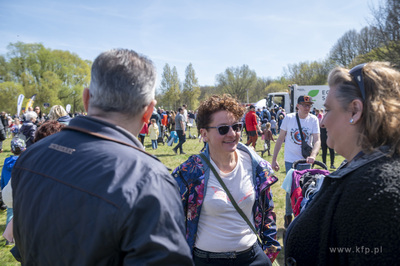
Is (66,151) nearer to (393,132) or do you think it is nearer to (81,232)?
(81,232)

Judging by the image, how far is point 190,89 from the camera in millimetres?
55406

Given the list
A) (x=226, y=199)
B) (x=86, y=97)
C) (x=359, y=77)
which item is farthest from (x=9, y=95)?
(x=359, y=77)

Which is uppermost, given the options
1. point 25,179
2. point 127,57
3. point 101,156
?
point 127,57

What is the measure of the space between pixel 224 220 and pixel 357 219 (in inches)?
49.4

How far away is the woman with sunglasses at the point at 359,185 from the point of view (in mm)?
1042

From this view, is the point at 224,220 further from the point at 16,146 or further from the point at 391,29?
the point at 391,29

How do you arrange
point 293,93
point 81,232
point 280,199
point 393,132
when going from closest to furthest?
point 81,232
point 393,132
point 280,199
point 293,93

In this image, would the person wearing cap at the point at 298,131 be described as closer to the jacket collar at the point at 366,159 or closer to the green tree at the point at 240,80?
the jacket collar at the point at 366,159

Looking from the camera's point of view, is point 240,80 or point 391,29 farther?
point 240,80

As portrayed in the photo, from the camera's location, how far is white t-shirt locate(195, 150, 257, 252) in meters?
2.15

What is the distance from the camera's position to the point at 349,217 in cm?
108

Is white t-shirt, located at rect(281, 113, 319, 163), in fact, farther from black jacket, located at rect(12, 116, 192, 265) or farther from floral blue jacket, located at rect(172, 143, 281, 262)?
black jacket, located at rect(12, 116, 192, 265)

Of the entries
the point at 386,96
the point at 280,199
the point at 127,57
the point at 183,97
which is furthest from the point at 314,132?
the point at 183,97

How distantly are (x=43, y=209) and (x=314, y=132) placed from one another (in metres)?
4.80
